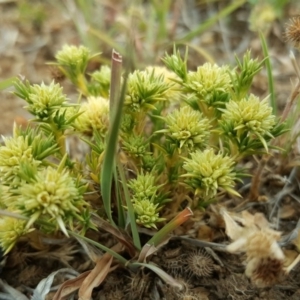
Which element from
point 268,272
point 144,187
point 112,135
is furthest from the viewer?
point 144,187

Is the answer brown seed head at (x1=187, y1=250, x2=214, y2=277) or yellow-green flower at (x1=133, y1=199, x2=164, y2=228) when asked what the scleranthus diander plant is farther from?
brown seed head at (x1=187, y1=250, x2=214, y2=277)

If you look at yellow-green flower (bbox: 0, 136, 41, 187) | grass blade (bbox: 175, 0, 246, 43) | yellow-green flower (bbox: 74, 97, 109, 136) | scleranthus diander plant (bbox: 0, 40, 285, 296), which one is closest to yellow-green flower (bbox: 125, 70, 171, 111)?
scleranthus diander plant (bbox: 0, 40, 285, 296)

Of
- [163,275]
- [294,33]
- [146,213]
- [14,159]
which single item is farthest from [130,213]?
[294,33]

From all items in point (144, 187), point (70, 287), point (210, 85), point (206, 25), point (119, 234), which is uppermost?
point (206, 25)

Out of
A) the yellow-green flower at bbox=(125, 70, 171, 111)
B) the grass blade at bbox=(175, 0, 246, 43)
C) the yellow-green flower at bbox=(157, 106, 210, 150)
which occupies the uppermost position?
the grass blade at bbox=(175, 0, 246, 43)

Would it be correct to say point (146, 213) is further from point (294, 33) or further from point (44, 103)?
point (294, 33)

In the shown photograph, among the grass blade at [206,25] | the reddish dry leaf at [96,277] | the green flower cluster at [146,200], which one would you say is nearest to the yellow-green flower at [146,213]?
the green flower cluster at [146,200]
